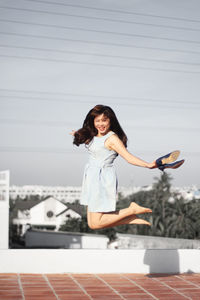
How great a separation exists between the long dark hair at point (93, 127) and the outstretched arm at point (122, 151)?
0.17 metres

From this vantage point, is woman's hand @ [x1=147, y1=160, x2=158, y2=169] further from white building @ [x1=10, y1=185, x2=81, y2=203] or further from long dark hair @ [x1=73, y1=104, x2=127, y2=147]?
white building @ [x1=10, y1=185, x2=81, y2=203]

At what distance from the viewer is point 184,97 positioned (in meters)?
28.4

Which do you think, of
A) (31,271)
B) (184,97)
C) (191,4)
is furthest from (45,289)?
(184,97)

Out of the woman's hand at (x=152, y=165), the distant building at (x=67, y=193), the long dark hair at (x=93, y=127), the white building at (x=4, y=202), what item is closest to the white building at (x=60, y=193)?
the distant building at (x=67, y=193)

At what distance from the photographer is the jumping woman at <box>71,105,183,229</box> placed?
3982 millimetres

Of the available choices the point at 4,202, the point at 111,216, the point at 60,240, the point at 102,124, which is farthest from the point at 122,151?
the point at 60,240

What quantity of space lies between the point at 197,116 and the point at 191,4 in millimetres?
16730

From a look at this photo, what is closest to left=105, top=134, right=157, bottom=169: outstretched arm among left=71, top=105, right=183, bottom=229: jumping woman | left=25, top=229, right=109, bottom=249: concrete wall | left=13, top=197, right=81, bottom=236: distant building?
left=71, top=105, right=183, bottom=229: jumping woman

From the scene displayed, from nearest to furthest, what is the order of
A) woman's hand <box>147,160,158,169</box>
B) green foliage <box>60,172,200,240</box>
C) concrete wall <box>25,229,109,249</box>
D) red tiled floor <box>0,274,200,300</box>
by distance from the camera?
woman's hand <box>147,160,158,169</box>
red tiled floor <box>0,274,200,300</box>
green foliage <box>60,172,200,240</box>
concrete wall <box>25,229,109,249</box>

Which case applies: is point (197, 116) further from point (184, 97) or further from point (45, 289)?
point (45, 289)

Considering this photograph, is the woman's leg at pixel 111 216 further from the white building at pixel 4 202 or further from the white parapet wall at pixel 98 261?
the white building at pixel 4 202

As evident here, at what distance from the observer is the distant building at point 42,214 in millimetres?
79875

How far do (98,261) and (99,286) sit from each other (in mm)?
1056

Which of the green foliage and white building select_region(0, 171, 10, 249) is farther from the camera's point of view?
the green foliage
